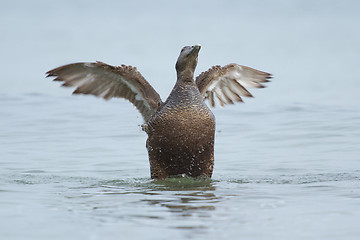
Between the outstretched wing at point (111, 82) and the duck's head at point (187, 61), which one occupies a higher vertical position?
the duck's head at point (187, 61)

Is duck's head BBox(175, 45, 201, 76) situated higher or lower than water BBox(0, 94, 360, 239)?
higher

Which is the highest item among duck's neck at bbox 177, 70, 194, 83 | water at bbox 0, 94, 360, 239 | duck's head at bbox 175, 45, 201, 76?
duck's head at bbox 175, 45, 201, 76


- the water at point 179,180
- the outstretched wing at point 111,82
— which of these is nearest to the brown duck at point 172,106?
the outstretched wing at point 111,82

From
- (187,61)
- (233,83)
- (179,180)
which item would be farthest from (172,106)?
(233,83)

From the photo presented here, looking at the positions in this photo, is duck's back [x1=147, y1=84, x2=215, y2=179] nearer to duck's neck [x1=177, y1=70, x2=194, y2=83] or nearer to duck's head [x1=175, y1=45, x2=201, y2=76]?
duck's neck [x1=177, y1=70, x2=194, y2=83]

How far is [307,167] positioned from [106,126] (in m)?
5.48

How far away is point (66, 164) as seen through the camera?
10.6 m

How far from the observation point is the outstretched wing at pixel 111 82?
29.2ft

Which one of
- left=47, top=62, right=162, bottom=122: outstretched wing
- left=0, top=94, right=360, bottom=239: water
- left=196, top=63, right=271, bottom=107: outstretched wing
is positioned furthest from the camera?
left=196, top=63, right=271, bottom=107: outstretched wing

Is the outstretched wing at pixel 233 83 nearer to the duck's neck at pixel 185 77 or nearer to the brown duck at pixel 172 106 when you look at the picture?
the brown duck at pixel 172 106

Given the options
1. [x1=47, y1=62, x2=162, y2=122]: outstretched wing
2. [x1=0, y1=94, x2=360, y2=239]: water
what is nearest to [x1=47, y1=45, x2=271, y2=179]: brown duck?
[x1=47, y1=62, x2=162, y2=122]: outstretched wing

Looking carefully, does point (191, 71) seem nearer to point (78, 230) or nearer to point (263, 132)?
point (78, 230)

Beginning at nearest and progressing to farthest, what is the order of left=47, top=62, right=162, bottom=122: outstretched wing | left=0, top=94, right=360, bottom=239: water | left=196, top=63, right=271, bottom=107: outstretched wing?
left=0, top=94, right=360, bottom=239: water → left=47, top=62, right=162, bottom=122: outstretched wing → left=196, top=63, right=271, bottom=107: outstretched wing

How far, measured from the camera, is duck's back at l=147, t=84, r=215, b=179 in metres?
8.20
